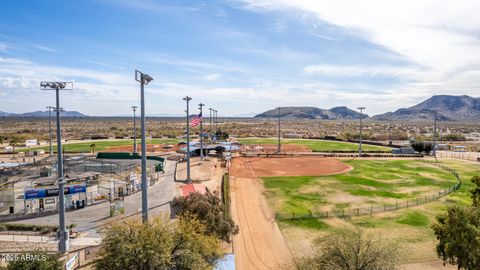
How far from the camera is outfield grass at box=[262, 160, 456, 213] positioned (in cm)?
3809

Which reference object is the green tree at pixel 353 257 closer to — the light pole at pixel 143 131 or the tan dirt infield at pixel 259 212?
the tan dirt infield at pixel 259 212

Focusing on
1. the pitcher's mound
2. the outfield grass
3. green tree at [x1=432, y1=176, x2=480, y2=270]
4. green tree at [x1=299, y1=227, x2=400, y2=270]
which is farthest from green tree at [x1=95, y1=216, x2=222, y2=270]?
the pitcher's mound

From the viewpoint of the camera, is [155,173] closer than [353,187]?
No

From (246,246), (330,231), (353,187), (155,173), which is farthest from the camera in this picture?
(155,173)

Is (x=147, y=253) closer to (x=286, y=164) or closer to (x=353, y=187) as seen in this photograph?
(x=353, y=187)

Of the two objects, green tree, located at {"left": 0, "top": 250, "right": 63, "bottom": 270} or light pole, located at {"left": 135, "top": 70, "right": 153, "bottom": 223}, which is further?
light pole, located at {"left": 135, "top": 70, "right": 153, "bottom": 223}

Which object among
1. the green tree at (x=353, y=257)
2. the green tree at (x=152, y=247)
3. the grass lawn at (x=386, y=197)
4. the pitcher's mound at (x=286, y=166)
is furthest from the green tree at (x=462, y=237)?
the pitcher's mound at (x=286, y=166)

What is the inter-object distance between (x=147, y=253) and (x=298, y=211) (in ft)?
73.4

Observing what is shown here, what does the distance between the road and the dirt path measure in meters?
6.98

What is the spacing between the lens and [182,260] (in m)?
16.6

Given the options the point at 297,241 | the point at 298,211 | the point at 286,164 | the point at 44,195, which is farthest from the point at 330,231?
the point at 286,164

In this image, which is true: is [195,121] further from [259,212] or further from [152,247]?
[152,247]

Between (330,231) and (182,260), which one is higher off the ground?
(182,260)

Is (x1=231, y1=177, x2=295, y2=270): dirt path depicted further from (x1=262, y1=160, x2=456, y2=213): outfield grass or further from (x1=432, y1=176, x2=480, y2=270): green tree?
(x1=432, y1=176, x2=480, y2=270): green tree
